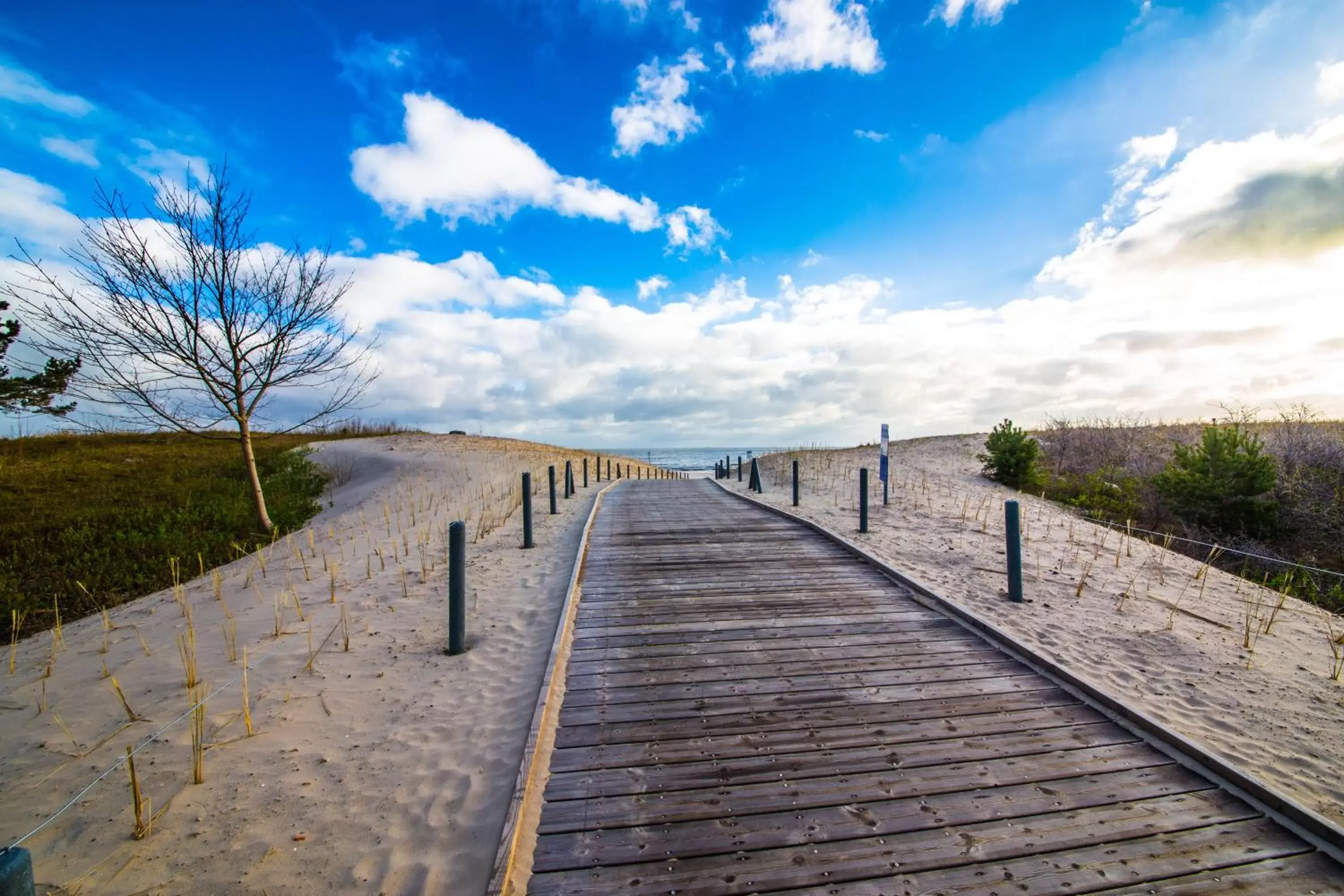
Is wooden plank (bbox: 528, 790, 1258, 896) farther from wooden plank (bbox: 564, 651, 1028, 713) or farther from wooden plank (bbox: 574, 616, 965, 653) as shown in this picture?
wooden plank (bbox: 574, 616, 965, 653)

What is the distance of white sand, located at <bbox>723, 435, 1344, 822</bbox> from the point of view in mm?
3998

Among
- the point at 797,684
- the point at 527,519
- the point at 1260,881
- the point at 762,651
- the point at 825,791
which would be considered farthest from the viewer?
the point at 527,519

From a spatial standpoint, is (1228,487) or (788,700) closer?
(788,700)

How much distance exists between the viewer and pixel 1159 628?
6.12 metres

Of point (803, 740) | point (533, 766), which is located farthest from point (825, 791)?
point (533, 766)

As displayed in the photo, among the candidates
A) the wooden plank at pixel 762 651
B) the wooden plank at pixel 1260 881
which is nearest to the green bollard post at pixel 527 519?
the wooden plank at pixel 762 651

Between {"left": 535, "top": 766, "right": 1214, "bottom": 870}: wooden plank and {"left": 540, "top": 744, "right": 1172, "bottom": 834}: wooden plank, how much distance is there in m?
0.04

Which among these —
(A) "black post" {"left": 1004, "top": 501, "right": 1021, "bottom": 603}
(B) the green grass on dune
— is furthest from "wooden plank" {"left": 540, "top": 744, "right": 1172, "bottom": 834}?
(B) the green grass on dune

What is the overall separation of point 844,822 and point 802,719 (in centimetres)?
100

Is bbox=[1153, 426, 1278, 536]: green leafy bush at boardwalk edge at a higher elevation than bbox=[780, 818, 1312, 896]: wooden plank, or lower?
higher

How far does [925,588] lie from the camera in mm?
6555

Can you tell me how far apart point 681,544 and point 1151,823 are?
22.3 ft

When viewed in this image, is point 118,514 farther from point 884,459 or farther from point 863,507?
point 884,459

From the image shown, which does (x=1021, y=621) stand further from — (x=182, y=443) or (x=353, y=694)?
(x=182, y=443)
